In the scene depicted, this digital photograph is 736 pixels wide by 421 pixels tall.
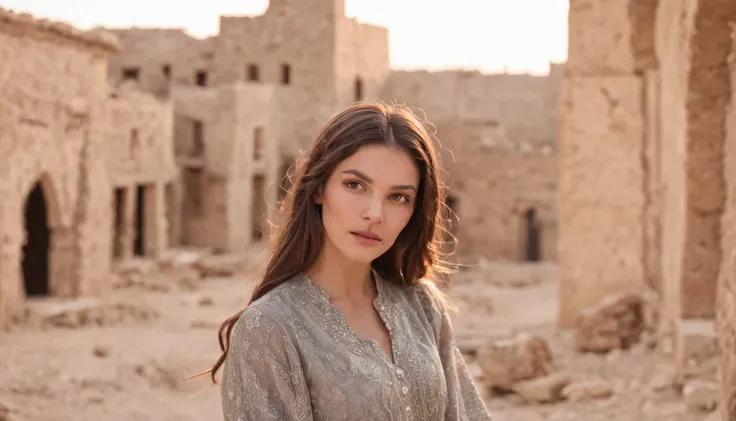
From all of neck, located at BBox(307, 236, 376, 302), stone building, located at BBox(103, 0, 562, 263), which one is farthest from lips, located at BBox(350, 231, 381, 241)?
stone building, located at BBox(103, 0, 562, 263)

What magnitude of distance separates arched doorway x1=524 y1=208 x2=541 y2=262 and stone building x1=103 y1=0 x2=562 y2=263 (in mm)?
34

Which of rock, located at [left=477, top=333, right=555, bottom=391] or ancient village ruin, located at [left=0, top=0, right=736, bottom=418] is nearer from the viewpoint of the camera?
ancient village ruin, located at [left=0, top=0, right=736, bottom=418]

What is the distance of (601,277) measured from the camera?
963 centimetres

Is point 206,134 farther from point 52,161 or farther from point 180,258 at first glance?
point 52,161

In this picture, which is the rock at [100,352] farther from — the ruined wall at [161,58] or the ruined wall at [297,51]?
the ruined wall at [161,58]

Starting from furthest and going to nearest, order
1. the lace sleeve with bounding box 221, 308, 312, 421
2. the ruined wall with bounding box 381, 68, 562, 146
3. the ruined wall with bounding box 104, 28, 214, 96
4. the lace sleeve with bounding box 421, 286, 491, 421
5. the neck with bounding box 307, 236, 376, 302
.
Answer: the ruined wall with bounding box 381, 68, 562, 146, the ruined wall with bounding box 104, 28, 214, 96, the lace sleeve with bounding box 421, 286, 491, 421, the neck with bounding box 307, 236, 376, 302, the lace sleeve with bounding box 221, 308, 312, 421

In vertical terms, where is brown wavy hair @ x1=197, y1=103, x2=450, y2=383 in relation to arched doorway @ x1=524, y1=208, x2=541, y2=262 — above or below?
above

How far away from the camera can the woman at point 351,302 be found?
96.4 inches

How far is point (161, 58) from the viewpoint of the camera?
92.6 ft

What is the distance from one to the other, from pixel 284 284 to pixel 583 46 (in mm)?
7410

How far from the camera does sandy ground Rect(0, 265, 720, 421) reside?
6.52 metres

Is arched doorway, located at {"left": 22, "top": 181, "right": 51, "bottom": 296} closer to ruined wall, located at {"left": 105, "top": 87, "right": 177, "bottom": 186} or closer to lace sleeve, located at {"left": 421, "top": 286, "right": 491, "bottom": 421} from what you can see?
ruined wall, located at {"left": 105, "top": 87, "right": 177, "bottom": 186}

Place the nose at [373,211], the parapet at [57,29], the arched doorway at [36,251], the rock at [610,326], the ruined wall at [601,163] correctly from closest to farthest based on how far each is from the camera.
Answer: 1. the nose at [373,211]
2. the rock at [610,326]
3. the ruined wall at [601,163]
4. the parapet at [57,29]
5. the arched doorway at [36,251]

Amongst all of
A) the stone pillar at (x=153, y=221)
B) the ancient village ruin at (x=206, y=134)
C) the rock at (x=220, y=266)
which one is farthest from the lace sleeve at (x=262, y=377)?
the stone pillar at (x=153, y=221)
